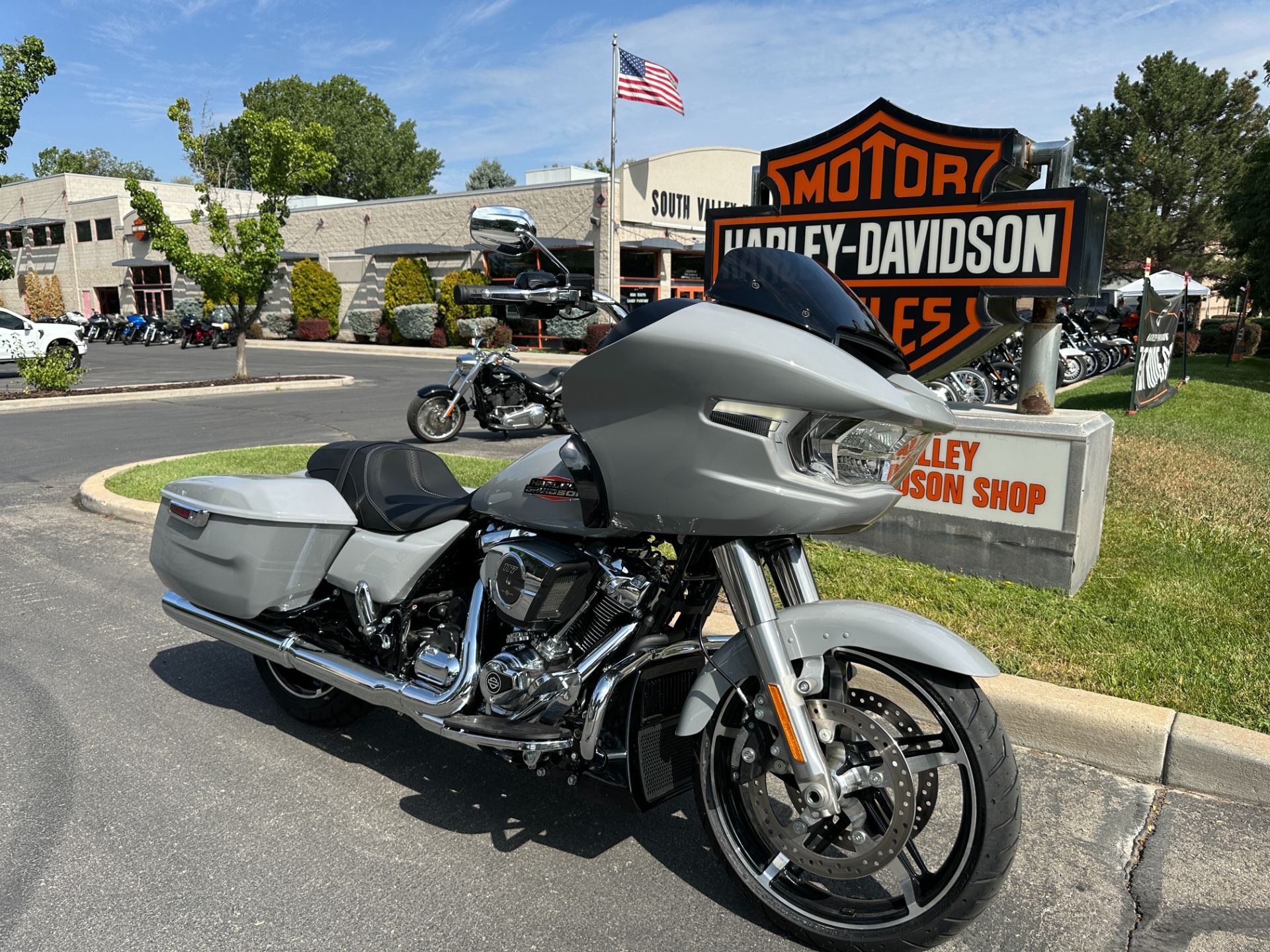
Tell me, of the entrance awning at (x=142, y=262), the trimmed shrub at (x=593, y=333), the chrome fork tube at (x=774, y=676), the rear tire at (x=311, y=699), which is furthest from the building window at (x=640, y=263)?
the chrome fork tube at (x=774, y=676)

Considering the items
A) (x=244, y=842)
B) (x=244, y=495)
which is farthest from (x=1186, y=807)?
(x=244, y=495)

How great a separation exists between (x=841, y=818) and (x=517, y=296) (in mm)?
1780

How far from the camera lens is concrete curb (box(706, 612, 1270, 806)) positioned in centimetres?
324

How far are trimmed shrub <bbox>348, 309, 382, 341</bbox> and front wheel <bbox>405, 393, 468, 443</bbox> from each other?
23258 mm

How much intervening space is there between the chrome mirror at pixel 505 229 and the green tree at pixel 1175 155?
154 ft

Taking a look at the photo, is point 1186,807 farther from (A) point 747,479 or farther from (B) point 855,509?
(A) point 747,479

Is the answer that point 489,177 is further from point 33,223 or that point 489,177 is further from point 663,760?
point 663,760

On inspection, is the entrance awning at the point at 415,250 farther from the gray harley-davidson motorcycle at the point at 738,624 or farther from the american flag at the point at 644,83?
the gray harley-davidson motorcycle at the point at 738,624

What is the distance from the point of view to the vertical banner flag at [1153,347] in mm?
11102

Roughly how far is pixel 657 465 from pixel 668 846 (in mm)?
1361

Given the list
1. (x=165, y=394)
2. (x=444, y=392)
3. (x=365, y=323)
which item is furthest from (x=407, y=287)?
(x=444, y=392)

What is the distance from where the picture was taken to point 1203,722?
3.40 metres

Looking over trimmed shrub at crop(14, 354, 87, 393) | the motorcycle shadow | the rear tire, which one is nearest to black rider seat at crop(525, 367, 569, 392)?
the motorcycle shadow

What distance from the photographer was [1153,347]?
11.7m
